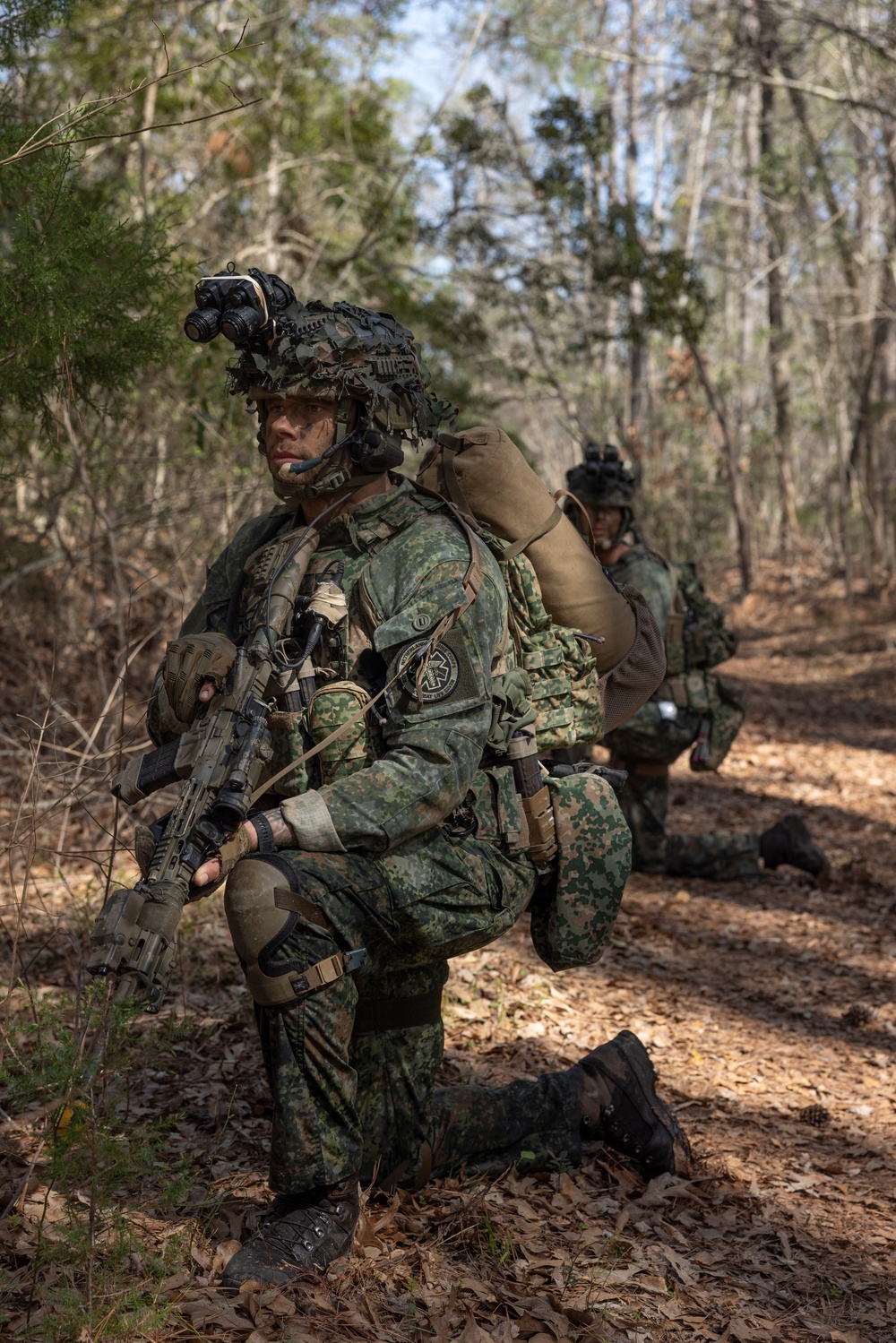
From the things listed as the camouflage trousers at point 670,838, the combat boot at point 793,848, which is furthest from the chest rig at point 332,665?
the combat boot at point 793,848

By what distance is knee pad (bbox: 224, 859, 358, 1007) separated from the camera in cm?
288

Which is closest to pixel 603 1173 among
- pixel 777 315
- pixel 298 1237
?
pixel 298 1237

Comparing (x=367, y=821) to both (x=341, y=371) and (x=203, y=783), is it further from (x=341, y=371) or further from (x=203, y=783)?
(x=341, y=371)

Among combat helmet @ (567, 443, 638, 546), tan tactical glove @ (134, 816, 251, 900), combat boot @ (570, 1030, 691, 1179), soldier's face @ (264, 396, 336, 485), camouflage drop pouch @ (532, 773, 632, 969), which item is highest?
soldier's face @ (264, 396, 336, 485)

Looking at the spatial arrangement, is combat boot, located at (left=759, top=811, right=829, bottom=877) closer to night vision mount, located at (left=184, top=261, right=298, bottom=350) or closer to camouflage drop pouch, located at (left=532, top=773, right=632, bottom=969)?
camouflage drop pouch, located at (left=532, top=773, right=632, bottom=969)

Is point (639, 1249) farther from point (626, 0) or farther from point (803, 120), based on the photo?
point (626, 0)

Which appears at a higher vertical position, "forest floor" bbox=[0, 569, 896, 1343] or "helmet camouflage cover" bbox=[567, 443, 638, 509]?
"helmet camouflage cover" bbox=[567, 443, 638, 509]

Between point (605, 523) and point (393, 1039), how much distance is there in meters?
4.59

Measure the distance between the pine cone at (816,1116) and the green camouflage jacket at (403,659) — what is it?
2.30 meters

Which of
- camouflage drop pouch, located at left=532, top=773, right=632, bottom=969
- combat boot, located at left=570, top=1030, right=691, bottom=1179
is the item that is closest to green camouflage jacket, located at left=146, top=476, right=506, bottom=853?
camouflage drop pouch, located at left=532, top=773, right=632, bottom=969

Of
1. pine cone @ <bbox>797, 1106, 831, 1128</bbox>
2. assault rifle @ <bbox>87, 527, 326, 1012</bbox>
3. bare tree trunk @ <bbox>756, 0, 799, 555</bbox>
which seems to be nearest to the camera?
assault rifle @ <bbox>87, 527, 326, 1012</bbox>

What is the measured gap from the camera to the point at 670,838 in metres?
7.86

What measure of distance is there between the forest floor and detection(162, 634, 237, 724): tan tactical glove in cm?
84

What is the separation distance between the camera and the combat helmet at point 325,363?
3369mm
